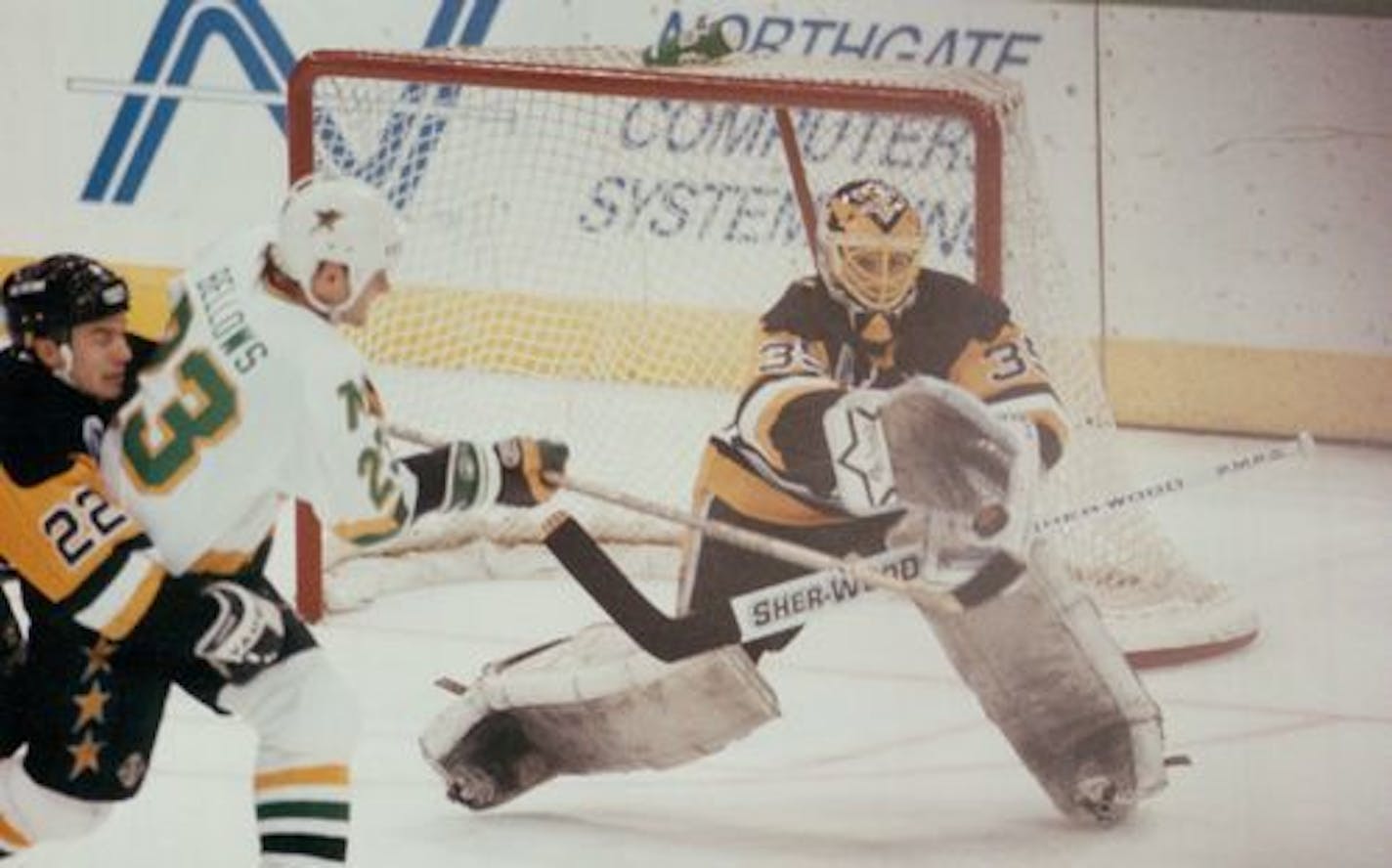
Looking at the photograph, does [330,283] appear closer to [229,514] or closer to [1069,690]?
[229,514]

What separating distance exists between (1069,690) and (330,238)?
1.07 metres

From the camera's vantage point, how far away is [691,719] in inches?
150

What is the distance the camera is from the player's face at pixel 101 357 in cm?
327

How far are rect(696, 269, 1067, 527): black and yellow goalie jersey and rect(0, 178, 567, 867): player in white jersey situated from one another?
1.56 feet

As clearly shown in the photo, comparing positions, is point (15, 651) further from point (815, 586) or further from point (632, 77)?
point (632, 77)

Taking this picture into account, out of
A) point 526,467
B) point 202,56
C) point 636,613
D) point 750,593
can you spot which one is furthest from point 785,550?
point 202,56

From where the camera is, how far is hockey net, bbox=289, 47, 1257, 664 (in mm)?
4211

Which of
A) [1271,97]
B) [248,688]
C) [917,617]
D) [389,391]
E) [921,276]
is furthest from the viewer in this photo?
[1271,97]

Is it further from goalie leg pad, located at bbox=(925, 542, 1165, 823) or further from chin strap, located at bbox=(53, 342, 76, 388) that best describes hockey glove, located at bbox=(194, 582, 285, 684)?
goalie leg pad, located at bbox=(925, 542, 1165, 823)

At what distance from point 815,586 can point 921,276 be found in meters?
0.38

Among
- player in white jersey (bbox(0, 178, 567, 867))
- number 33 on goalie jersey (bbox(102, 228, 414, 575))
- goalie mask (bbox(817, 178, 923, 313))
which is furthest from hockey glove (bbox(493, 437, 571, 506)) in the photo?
goalie mask (bbox(817, 178, 923, 313))

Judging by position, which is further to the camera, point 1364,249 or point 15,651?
point 1364,249

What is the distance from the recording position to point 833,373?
373 cm

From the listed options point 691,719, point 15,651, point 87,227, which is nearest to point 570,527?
point 691,719
